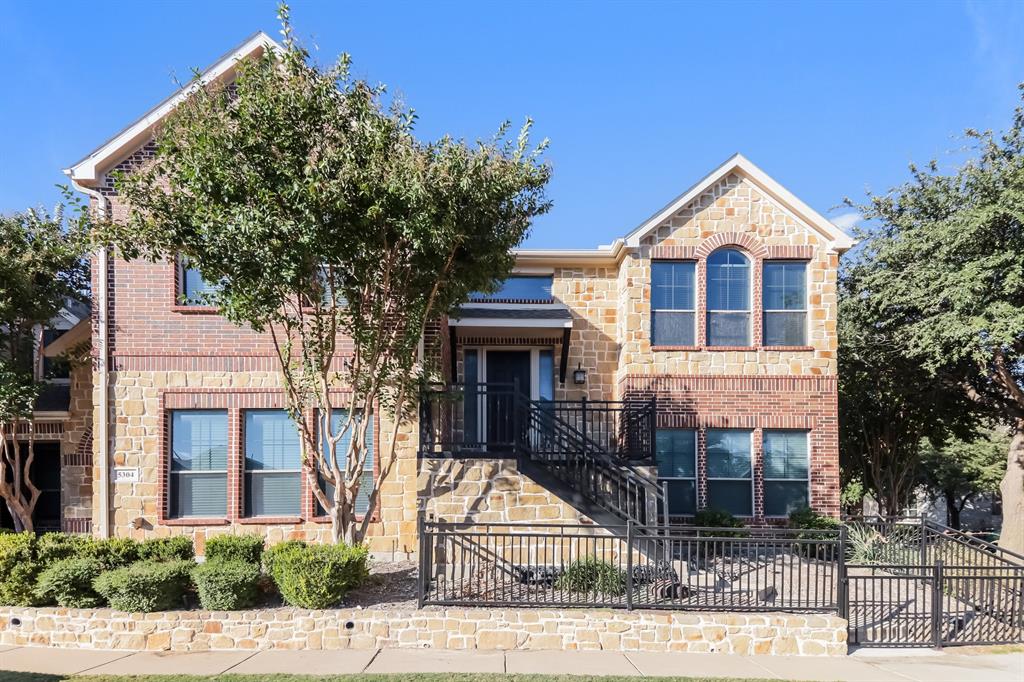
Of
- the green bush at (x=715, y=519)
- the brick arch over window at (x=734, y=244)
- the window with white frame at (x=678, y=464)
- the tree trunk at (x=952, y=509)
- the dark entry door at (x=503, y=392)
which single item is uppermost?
the brick arch over window at (x=734, y=244)

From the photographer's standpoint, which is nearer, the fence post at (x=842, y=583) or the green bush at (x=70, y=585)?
the fence post at (x=842, y=583)

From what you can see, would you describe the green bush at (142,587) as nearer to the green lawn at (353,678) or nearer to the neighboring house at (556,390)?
the green lawn at (353,678)

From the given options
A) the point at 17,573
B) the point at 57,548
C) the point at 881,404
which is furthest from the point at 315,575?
the point at 881,404

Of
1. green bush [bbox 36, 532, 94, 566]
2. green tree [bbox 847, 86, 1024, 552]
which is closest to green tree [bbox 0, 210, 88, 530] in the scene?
green bush [bbox 36, 532, 94, 566]

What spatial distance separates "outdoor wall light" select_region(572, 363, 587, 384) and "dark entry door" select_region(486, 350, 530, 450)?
0.99 m

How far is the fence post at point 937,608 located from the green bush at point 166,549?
967 cm

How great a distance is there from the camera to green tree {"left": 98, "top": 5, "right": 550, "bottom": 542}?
7.68 metres

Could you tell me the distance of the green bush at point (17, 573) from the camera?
816 cm

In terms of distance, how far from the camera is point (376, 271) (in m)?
8.75

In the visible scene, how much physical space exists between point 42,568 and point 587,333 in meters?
9.61

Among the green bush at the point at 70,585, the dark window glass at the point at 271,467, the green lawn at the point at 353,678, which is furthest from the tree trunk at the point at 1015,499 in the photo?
the green bush at the point at 70,585

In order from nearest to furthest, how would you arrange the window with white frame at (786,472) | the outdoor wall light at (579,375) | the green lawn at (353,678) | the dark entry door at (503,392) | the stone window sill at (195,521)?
the green lawn at (353,678)
the dark entry door at (503,392)
the stone window sill at (195,521)
the window with white frame at (786,472)
the outdoor wall light at (579,375)

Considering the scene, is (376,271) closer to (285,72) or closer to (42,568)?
(285,72)

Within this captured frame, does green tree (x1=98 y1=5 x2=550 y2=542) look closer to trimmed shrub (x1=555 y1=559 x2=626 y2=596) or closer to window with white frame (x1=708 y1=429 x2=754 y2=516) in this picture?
trimmed shrub (x1=555 y1=559 x2=626 y2=596)
